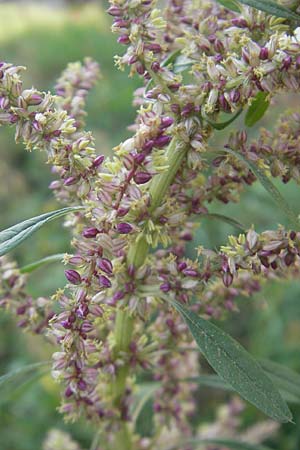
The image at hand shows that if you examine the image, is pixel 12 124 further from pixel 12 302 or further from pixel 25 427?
pixel 25 427

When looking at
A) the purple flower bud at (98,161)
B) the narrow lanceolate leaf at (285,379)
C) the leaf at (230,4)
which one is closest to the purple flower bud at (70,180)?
the purple flower bud at (98,161)

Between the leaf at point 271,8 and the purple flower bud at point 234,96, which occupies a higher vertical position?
the leaf at point 271,8

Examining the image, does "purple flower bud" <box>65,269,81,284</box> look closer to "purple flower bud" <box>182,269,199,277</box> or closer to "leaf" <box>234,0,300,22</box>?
"purple flower bud" <box>182,269,199,277</box>

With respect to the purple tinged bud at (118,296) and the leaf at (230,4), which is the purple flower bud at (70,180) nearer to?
the purple tinged bud at (118,296)

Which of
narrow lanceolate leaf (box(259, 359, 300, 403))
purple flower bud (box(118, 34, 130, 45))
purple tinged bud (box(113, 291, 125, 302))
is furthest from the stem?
narrow lanceolate leaf (box(259, 359, 300, 403))

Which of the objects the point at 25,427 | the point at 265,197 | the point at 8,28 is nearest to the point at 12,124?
the point at 25,427
